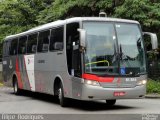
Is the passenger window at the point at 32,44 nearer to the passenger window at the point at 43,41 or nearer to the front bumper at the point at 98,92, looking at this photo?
the passenger window at the point at 43,41

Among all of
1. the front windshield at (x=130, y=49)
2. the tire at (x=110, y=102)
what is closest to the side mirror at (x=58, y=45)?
the front windshield at (x=130, y=49)

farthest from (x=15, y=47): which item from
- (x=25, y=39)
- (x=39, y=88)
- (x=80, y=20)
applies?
(x=80, y=20)

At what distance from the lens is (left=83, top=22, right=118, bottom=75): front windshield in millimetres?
15438

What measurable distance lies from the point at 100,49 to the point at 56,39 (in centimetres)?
291

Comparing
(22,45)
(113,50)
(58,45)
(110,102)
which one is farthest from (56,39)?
(22,45)

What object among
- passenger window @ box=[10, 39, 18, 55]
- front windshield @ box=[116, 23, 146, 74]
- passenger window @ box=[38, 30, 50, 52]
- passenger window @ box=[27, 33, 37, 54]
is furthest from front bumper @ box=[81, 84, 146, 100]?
passenger window @ box=[10, 39, 18, 55]

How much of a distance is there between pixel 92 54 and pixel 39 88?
18.4 ft

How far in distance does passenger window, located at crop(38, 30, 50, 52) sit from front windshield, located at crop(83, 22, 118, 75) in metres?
3.70

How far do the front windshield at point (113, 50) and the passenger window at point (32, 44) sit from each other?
559cm

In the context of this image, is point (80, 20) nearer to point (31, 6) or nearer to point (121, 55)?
point (121, 55)

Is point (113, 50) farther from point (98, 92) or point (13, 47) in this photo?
point (13, 47)

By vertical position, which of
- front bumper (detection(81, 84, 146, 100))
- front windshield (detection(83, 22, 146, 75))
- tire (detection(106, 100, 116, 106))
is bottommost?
tire (detection(106, 100, 116, 106))

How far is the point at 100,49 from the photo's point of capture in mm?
15641

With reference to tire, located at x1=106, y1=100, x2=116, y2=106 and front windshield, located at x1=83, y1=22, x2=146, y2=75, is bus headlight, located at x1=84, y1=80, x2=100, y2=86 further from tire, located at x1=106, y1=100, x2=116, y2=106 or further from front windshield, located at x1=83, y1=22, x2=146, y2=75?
tire, located at x1=106, y1=100, x2=116, y2=106
